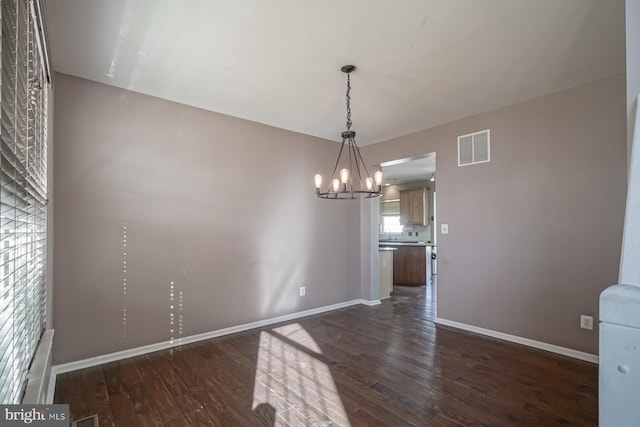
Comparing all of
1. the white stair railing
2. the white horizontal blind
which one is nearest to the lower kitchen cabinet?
the white stair railing

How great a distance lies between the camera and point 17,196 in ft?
4.20

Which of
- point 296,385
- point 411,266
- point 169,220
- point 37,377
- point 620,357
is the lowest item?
point 296,385

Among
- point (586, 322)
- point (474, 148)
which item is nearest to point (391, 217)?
point (474, 148)

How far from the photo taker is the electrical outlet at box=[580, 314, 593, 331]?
2.95 m

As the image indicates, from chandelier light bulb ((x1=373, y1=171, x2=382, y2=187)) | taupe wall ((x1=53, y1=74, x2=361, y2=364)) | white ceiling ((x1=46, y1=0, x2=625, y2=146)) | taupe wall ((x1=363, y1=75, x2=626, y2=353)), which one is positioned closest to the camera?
white ceiling ((x1=46, y1=0, x2=625, y2=146))

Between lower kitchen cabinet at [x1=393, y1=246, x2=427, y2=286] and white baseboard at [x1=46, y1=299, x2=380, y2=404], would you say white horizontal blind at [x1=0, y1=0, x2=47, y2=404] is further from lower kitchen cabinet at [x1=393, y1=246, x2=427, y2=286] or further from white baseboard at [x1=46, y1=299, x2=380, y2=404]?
lower kitchen cabinet at [x1=393, y1=246, x2=427, y2=286]

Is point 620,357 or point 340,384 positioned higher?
point 620,357

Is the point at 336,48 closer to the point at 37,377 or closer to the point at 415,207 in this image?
the point at 37,377

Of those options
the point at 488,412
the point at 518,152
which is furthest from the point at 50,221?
the point at 518,152

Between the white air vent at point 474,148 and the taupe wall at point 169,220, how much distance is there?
199cm

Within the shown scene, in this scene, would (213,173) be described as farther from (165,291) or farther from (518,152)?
(518,152)

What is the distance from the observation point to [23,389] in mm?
1366

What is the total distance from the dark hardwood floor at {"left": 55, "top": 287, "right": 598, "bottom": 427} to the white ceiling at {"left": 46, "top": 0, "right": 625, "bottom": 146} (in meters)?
2.57

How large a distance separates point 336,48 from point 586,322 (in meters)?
3.30
